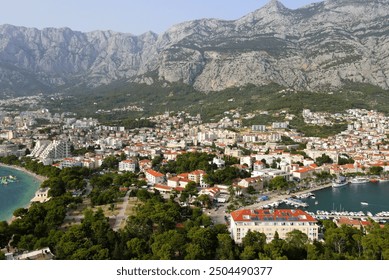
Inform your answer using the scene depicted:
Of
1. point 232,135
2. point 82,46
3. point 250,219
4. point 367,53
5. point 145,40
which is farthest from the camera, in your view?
point 145,40

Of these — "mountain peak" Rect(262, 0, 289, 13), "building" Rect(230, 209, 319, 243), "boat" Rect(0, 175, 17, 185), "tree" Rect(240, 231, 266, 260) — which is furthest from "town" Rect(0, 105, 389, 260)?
"mountain peak" Rect(262, 0, 289, 13)

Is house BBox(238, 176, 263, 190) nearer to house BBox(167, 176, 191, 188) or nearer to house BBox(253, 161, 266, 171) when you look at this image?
house BBox(167, 176, 191, 188)

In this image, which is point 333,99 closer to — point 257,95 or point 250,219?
point 257,95

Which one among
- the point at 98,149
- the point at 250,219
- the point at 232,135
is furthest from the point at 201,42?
the point at 250,219

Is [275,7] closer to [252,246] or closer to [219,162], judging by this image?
[219,162]

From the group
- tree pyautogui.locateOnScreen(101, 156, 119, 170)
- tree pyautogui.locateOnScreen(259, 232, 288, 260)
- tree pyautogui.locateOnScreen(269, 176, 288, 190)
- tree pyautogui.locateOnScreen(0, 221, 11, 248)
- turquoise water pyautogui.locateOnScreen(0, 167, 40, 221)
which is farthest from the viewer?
tree pyautogui.locateOnScreen(101, 156, 119, 170)

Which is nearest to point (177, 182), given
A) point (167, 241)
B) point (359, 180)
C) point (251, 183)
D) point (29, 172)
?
point (251, 183)
